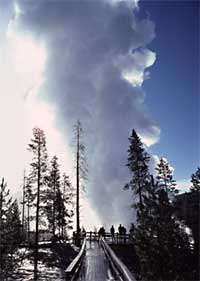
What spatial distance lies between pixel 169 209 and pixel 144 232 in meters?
1.52

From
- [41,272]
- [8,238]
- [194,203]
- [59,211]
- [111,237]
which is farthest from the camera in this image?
[59,211]

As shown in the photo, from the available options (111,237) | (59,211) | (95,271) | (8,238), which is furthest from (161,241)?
(59,211)

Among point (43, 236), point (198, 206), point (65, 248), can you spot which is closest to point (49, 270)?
point (65, 248)

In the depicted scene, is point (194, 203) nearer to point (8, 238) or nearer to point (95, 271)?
point (95, 271)

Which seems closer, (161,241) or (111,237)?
(161,241)

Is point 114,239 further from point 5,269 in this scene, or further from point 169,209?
point 5,269

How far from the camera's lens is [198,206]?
29188 millimetres

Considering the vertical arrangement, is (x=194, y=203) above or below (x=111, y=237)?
above

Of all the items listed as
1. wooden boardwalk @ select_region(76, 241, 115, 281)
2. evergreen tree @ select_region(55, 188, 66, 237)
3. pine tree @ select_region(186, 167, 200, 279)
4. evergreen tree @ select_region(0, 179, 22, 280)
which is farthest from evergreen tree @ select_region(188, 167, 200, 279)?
evergreen tree @ select_region(55, 188, 66, 237)

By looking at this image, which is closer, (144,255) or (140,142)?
(144,255)

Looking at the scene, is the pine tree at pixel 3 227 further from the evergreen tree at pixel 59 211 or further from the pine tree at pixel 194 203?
the evergreen tree at pixel 59 211

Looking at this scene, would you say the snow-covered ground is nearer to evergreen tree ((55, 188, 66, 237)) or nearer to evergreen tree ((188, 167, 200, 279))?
evergreen tree ((188, 167, 200, 279))

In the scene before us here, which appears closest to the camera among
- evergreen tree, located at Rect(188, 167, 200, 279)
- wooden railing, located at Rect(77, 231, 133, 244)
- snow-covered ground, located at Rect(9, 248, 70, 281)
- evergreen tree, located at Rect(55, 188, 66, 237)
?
snow-covered ground, located at Rect(9, 248, 70, 281)

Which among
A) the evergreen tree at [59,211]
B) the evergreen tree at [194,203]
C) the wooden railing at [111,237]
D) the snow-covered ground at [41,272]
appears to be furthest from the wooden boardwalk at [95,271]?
the evergreen tree at [59,211]
